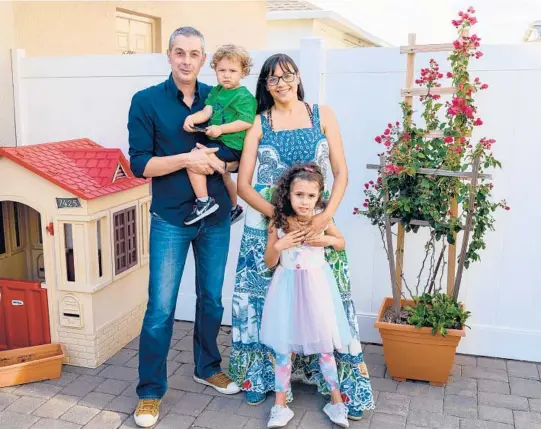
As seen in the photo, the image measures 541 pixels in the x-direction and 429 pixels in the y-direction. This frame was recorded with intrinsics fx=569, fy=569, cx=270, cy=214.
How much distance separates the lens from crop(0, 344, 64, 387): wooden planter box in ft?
10.5

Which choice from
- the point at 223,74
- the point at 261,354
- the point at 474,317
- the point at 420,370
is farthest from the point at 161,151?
the point at 474,317

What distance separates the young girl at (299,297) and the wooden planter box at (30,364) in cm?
131

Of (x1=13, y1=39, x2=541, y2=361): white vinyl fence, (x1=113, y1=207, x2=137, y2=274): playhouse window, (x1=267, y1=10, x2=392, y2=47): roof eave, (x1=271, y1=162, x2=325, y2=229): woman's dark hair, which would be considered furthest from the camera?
(x1=267, y1=10, x2=392, y2=47): roof eave

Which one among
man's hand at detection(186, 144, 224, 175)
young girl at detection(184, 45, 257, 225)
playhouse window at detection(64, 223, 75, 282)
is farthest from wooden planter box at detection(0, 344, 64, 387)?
man's hand at detection(186, 144, 224, 175)

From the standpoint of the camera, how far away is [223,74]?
8.99ft

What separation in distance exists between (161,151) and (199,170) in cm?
24

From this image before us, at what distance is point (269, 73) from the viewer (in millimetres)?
2686

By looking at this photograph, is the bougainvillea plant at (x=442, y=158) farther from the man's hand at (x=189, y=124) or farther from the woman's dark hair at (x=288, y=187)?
the man's hand at (x=189, y=124)

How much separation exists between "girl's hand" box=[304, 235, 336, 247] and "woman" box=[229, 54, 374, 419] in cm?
3

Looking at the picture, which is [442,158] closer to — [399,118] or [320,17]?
[399,118]

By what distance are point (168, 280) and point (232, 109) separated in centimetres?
91

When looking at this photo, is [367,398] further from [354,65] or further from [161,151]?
[354,65]

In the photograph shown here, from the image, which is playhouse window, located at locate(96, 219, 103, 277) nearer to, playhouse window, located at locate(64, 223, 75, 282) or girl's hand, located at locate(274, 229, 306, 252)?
playhouse window, located at locate(64, 223, 75, 282)

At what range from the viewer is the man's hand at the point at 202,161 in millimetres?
2689
